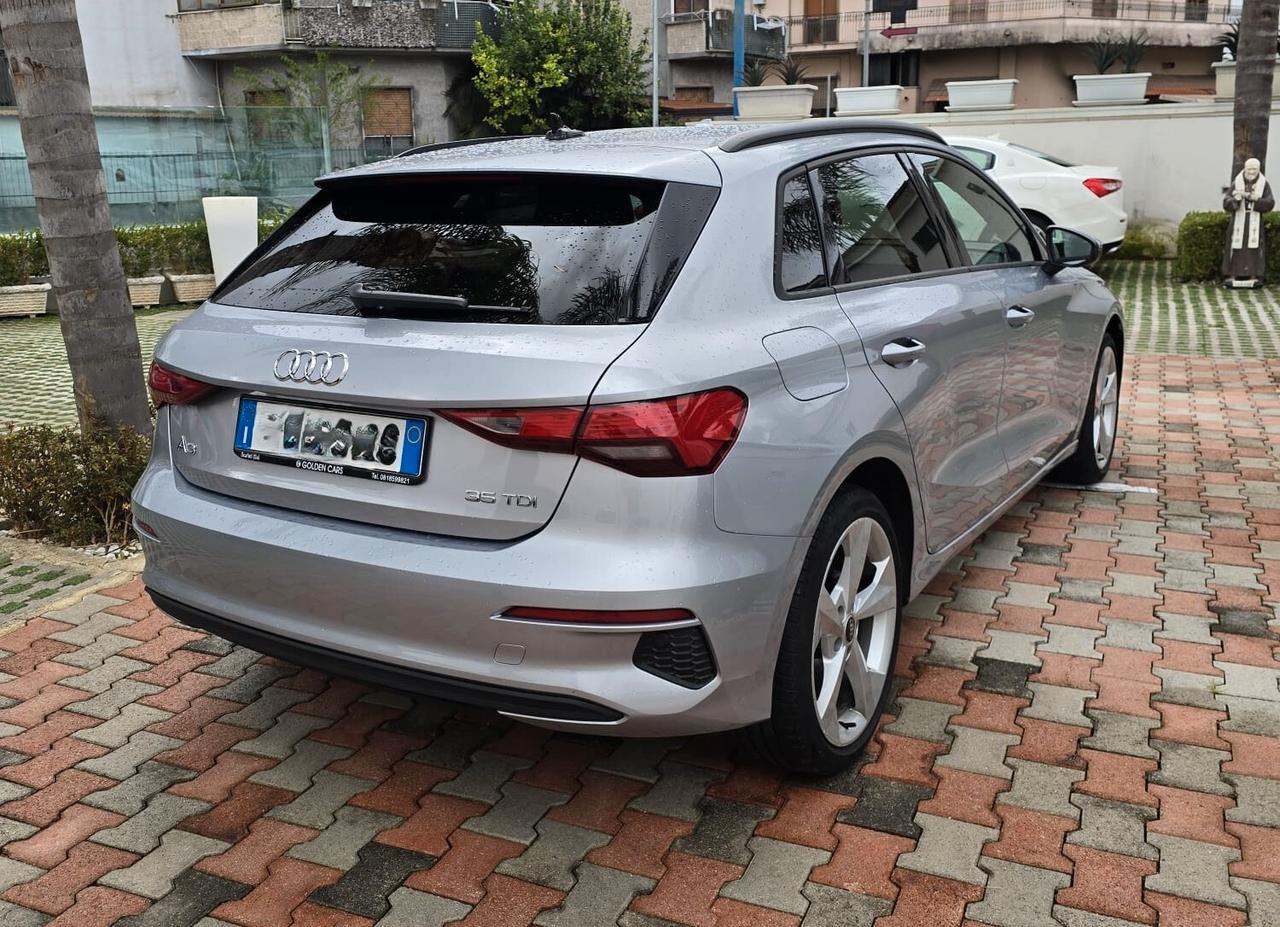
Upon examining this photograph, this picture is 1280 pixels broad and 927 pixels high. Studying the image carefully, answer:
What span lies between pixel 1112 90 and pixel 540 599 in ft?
61.8

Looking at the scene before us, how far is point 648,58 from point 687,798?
3877 centimetres

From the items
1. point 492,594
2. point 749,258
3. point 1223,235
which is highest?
point 749,258

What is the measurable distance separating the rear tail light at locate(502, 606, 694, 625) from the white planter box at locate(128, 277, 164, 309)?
14.3m

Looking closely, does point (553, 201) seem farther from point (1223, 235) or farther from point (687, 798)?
point (1223, 235)

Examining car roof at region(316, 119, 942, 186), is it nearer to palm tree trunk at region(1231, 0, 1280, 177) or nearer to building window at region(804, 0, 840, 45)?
palm tree trunk at region(1231, 0, 1280, 177)

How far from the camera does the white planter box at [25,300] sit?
14.5m

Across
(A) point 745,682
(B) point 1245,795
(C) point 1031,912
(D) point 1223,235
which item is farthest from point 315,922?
(D) point 1223,235

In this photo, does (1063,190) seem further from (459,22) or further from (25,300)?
(459,22)

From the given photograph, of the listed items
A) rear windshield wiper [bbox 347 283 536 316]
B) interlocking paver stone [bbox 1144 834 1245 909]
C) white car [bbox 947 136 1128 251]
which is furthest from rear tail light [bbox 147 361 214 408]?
white car [bbox 947 136 1128 251]

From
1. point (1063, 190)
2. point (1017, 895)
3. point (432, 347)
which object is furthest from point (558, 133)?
point (1063, 190)

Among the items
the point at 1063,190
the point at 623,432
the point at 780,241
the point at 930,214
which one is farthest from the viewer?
the point at 1063,190

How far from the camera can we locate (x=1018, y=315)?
4367 millimetres

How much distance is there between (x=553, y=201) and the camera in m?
2.99

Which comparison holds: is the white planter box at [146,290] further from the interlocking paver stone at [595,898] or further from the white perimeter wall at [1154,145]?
the interlocking paver stone at [595,898]
